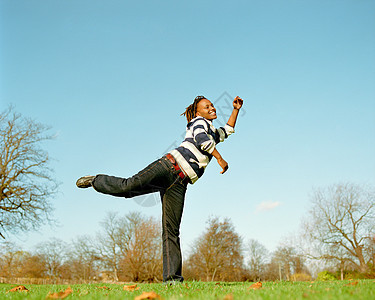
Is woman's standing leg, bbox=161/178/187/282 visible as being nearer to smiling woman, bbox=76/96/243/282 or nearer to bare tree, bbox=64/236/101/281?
smiling woman, bbox=76/96/243/282

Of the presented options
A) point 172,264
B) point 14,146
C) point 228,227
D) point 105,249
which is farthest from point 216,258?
point 172,264

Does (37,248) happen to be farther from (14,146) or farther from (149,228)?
(14,146)

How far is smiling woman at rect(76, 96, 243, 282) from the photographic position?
387cm

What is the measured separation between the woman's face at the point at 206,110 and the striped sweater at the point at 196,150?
1.28 feet

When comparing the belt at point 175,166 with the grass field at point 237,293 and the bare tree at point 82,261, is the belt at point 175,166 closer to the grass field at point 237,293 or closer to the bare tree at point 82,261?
the grass field at point 237,293

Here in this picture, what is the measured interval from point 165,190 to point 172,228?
1.69 ft

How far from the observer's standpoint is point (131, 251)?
26938 mm

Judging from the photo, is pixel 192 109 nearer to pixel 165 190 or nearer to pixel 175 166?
pixel 175 166

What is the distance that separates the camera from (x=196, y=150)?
4.09m

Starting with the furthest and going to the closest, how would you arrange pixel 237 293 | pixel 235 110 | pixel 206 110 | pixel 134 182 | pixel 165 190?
pixel 235 110 < pixel 206 110 < pixel 165 190 < pixel 134 182 < pixel 237 293

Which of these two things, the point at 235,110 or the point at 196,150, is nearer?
the point at 196,150

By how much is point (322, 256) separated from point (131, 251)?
1726 cm

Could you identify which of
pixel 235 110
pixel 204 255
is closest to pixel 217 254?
pixel 204 255

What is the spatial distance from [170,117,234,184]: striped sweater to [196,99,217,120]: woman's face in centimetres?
39
